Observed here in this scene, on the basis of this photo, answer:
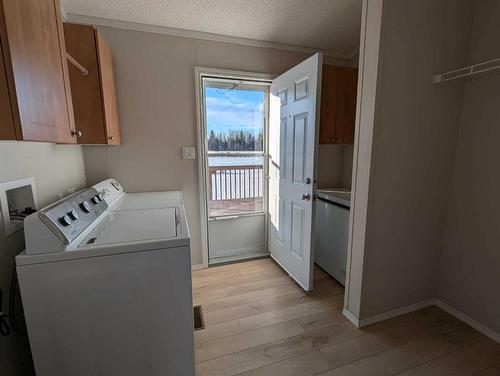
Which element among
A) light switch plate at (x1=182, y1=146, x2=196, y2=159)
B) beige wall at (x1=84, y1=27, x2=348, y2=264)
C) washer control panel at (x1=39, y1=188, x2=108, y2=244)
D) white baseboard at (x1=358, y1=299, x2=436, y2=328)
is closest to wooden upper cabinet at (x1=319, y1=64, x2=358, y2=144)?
beige wall at (x1=84, y1=27, x2=348, y2=264)

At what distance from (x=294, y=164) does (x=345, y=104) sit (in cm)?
87

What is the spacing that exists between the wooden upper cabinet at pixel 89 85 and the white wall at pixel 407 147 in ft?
5.70

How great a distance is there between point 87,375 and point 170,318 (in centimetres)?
43

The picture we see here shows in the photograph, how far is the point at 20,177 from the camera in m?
1.21

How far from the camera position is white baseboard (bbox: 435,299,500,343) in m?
1.59

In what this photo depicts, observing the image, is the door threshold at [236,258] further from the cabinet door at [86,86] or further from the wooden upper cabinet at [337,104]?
the cabinet door at [86,86]

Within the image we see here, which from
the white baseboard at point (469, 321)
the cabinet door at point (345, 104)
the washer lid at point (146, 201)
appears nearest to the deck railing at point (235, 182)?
the washer lid at point (146, 201)

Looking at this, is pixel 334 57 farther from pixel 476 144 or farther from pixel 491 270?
pixel 491 270

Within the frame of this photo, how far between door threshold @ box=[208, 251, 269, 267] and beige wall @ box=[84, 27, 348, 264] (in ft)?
2.33

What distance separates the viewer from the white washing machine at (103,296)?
97cm

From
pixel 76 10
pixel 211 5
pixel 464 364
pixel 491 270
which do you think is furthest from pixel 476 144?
pixel 76 10

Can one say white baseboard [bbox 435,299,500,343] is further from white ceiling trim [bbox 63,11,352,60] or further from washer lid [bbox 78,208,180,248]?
white ceiling trim [bbox 63,11,352,60]

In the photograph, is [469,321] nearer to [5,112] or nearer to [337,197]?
[337,197]

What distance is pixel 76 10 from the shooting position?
184 cm
